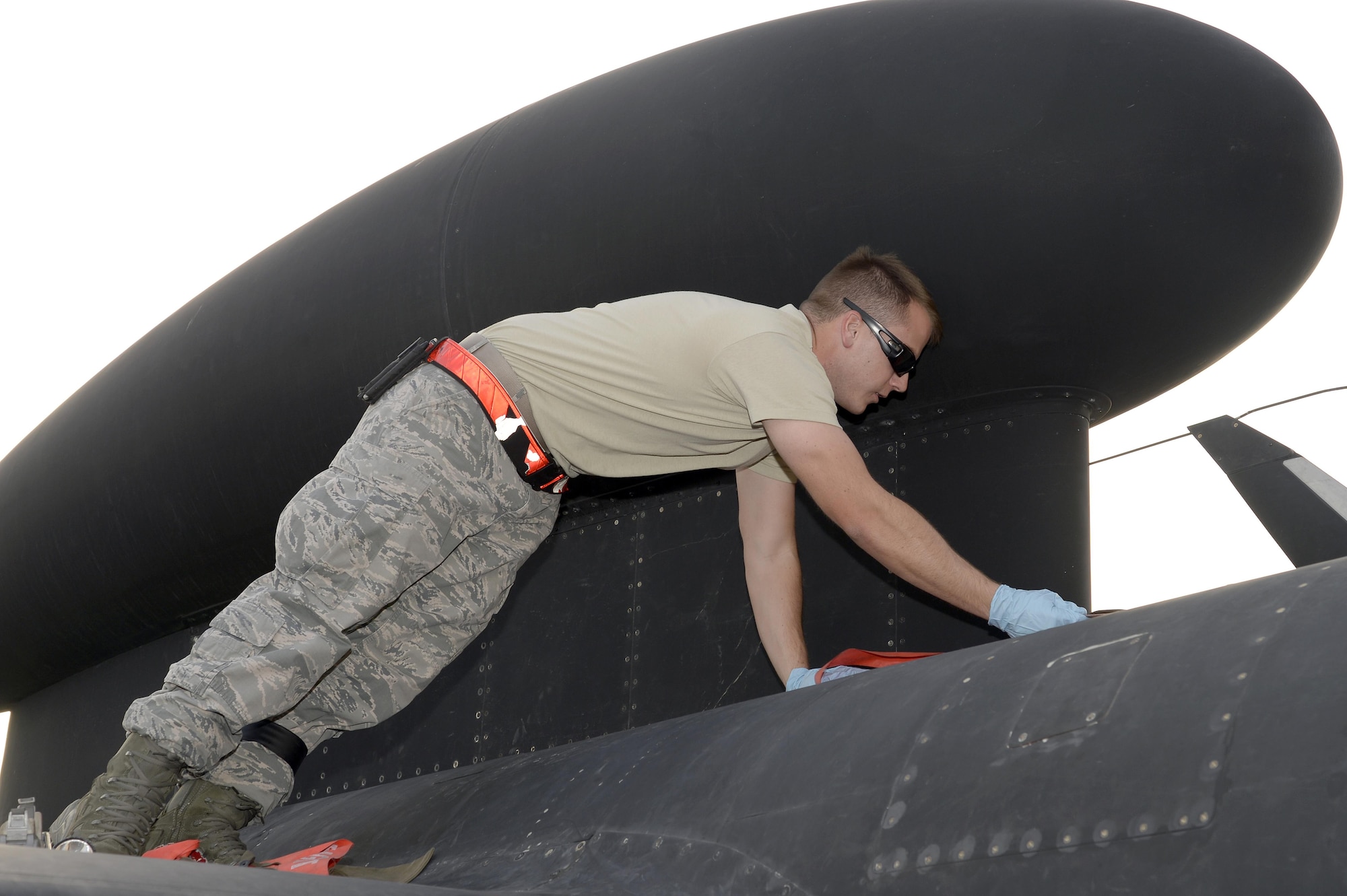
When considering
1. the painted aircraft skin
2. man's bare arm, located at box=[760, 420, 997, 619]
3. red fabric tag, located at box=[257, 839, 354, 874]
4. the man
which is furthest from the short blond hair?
red fabric tag, located at box=[257, 839, 354, 874]

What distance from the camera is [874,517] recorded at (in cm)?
283

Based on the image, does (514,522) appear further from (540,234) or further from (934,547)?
(934,547)

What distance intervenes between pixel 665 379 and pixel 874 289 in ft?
1.80

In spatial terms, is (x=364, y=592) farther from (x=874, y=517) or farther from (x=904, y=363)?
(x=904, y=363)

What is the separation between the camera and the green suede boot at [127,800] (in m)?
2.76

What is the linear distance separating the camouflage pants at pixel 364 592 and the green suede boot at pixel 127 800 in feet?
0.14

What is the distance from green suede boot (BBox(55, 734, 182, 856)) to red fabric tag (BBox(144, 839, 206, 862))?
0.05m

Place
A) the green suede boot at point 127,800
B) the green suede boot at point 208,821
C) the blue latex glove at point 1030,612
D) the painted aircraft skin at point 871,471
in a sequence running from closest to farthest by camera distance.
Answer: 1. the painted aircraft skin at point 871,471
2. the blue latex glove at point 1030,612
3. the green suede boot at point 127,800
4. the green suede boot at point 208,821

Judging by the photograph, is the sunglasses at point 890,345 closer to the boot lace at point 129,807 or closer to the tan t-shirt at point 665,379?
the tan t-shirt at point 665,379

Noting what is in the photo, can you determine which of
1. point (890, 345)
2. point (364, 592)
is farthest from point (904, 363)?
point (364, 592)

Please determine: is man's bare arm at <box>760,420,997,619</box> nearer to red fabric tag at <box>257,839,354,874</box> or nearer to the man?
the man

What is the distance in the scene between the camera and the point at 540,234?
3725 mm

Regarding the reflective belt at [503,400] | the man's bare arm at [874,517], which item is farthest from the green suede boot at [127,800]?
the man's bare arm at [874,517]

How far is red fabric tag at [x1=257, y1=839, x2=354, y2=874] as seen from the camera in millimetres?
2805
